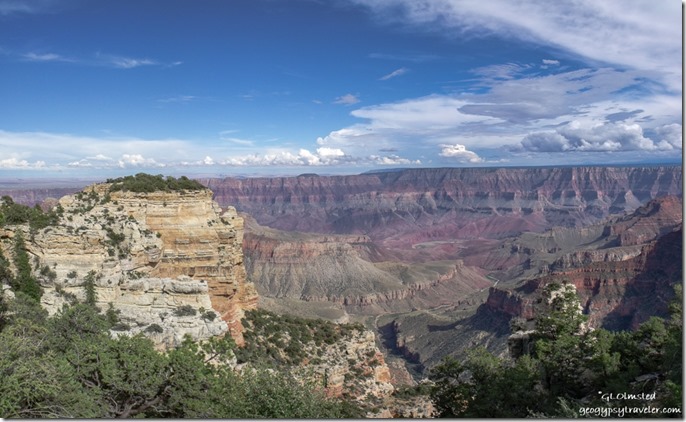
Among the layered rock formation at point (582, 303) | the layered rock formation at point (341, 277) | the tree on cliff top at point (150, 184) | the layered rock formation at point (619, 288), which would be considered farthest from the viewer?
the layered rock formation at point (341, 277)

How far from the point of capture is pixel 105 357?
16.1 meters

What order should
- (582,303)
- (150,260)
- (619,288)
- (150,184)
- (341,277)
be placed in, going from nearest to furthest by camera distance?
1. (150,260)
2. (150,184)
3. (582,303)
4. (619,288)
5. (341,277)

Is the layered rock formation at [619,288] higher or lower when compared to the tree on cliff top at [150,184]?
lower

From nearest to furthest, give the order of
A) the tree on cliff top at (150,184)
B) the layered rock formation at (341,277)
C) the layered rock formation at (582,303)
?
the tree on cliff top at (150,184)
the layered rock formation at (582,303)
the layered rock formation at (341,277)

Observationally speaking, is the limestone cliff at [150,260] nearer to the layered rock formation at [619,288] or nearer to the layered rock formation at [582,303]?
the layered rock formation at [582,303]

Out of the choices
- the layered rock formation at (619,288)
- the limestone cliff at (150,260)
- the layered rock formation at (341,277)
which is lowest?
the layered rock formation at (341,277)

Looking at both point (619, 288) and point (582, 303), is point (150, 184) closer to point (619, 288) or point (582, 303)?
point (582, 303)

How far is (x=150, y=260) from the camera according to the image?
1125 inches

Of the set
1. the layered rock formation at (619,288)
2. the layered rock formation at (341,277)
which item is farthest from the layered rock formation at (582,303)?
the layered rock formation at (341,277)

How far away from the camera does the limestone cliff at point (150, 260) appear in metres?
24.3

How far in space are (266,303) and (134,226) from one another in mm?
58182

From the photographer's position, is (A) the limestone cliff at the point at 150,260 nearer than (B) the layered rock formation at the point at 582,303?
Yes

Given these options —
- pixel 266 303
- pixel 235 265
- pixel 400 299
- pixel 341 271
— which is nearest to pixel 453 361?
pixel 235 265

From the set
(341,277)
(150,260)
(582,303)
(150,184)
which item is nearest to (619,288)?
(582,303)
